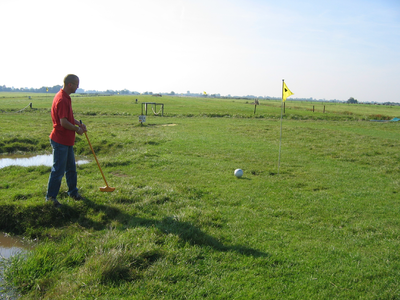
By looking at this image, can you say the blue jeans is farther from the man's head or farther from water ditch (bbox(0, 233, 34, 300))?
the man's head

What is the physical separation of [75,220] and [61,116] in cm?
213

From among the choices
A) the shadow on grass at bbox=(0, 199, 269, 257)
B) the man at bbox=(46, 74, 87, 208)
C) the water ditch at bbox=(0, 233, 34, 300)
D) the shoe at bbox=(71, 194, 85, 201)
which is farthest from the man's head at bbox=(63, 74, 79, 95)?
the water ditch at bbox=(0, 233, 34, 300)

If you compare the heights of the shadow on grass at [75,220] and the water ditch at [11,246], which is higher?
the shadow on grass at [75,220]

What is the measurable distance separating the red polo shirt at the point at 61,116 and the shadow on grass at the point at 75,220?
137 centimetres

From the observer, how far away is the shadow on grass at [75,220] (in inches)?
203

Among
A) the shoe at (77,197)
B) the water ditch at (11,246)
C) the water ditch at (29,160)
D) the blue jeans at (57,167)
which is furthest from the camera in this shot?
the water ditch at (29,160)

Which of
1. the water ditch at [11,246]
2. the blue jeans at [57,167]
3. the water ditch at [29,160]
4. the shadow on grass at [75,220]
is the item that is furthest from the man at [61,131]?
the water ditch at [29,160]

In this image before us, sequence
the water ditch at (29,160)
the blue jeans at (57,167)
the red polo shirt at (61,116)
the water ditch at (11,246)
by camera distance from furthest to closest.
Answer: the water ditch at (29,160) < the blue jeans at (57,167) < the red polo shirt at (61,116) < the water ditch at (11,246)

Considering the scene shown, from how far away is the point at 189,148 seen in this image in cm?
1386

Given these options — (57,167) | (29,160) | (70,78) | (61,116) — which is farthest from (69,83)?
(29,160)

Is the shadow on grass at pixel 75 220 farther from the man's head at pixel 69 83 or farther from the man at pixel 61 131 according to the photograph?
the man's head at pixel 69 83

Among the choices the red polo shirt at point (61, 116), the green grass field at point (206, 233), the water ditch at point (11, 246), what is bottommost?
the water ditch at point (11, 246)

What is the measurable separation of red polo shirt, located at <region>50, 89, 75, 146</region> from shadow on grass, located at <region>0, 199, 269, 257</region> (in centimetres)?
137

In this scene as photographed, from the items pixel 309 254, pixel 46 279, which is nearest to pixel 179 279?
pixel 46 279
